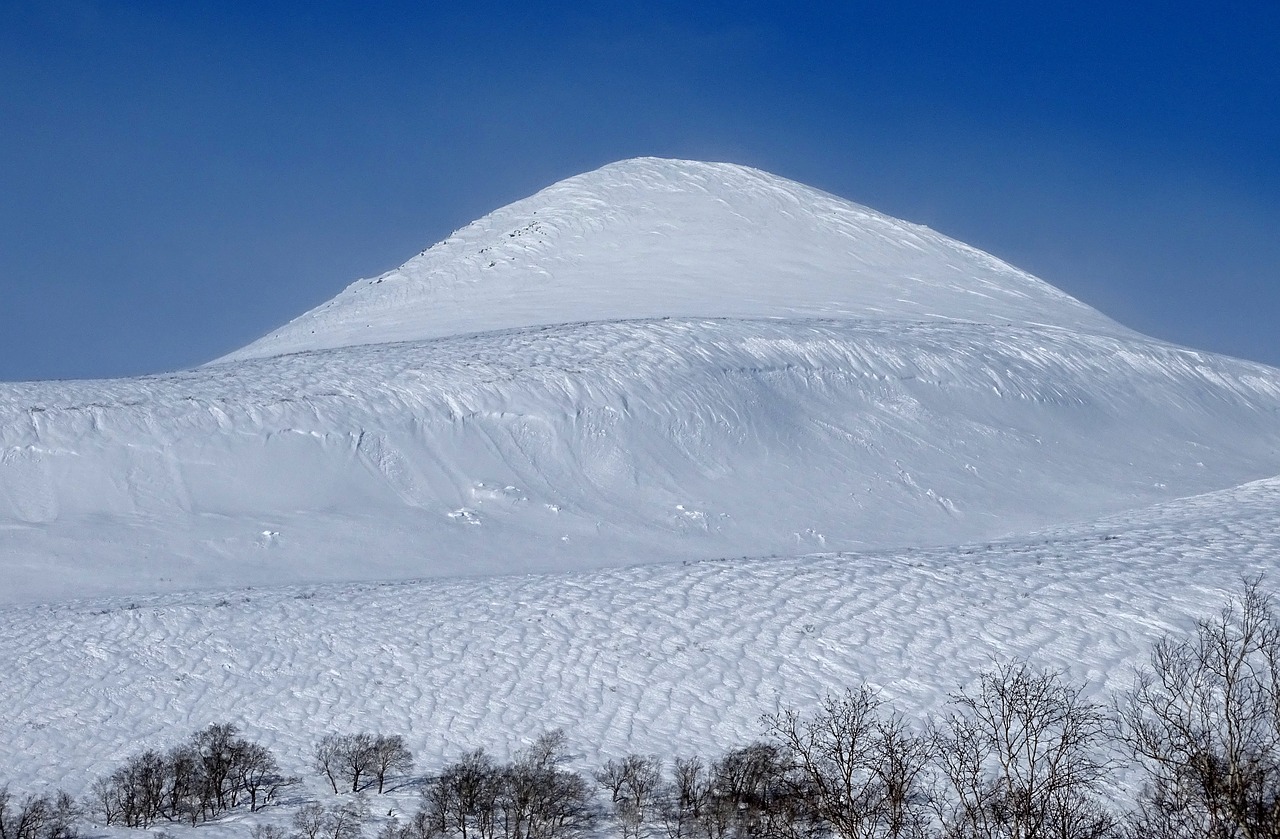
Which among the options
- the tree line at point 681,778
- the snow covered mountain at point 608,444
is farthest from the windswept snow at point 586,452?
the tree line at point 681,778

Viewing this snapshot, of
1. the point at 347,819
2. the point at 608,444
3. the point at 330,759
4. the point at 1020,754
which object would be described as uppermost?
the point at 608,444

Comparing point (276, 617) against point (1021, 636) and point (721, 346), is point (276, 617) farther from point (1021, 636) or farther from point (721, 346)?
point (721, 346)

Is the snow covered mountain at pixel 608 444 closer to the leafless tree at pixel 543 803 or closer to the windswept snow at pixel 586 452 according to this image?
the windswept snow at pixel 586 452

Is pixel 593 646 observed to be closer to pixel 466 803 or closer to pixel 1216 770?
pixel 466 803

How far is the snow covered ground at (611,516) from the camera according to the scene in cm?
1772

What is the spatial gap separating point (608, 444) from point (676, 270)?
87.8ft

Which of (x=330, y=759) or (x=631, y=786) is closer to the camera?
(x=631, y=786)

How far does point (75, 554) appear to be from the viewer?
2595 cm

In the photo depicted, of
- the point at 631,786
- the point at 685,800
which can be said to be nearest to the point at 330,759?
the point at 631,786

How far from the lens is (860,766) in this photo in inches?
583

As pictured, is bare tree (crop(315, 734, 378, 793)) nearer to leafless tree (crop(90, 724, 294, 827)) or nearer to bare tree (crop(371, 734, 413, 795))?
bare tree (crop(371, 734, 413, 795))

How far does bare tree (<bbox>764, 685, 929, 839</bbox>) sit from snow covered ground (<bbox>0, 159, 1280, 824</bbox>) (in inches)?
53.5

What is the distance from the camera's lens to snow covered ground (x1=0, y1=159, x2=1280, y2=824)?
17.7 m

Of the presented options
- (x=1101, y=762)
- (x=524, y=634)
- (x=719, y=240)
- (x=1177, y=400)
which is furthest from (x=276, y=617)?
(x=719, y=240)
